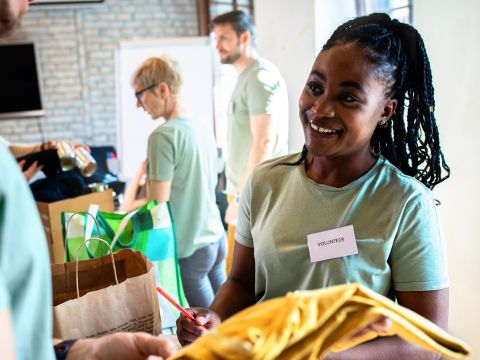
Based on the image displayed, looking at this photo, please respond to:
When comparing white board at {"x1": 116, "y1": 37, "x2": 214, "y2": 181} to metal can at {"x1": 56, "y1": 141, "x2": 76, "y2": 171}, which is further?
white board at {"x1": 116, "y1": 37, "x2": 214, "y2": 181}

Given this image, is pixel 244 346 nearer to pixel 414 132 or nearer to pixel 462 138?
pixel 414 132

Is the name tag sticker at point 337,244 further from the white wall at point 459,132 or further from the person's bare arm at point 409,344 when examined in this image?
the white wall at point 459,132

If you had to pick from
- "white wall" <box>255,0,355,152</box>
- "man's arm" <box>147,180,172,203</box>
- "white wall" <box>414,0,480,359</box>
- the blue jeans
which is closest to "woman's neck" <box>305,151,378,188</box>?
"white wall" <box>414,0,480,359</box>

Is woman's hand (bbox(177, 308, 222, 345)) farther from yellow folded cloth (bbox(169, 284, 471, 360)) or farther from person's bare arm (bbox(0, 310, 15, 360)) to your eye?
person's bare arm (bbox(0, 310, 15, 360))

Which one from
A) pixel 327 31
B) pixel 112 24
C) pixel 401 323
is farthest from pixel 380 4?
pixel 112 24

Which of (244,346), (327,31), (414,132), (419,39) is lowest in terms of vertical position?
(244,346)

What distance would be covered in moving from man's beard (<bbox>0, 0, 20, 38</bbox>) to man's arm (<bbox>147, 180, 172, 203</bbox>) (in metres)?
1.52

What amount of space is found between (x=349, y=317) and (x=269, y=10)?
2.40 metres

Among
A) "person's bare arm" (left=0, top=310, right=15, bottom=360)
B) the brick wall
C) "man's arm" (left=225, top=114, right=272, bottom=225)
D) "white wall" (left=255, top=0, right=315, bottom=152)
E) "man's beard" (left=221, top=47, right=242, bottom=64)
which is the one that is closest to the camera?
"person's bare arm" (left=0, top=310, right=15, bottom=360)

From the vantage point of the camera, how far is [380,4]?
2.49 metres

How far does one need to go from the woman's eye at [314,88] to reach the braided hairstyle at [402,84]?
8 centimetres

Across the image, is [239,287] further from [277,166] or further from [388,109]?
[388,109]

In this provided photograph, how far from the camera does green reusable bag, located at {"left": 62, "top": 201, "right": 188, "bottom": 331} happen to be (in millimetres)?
1604

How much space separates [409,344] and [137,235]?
91 cm
